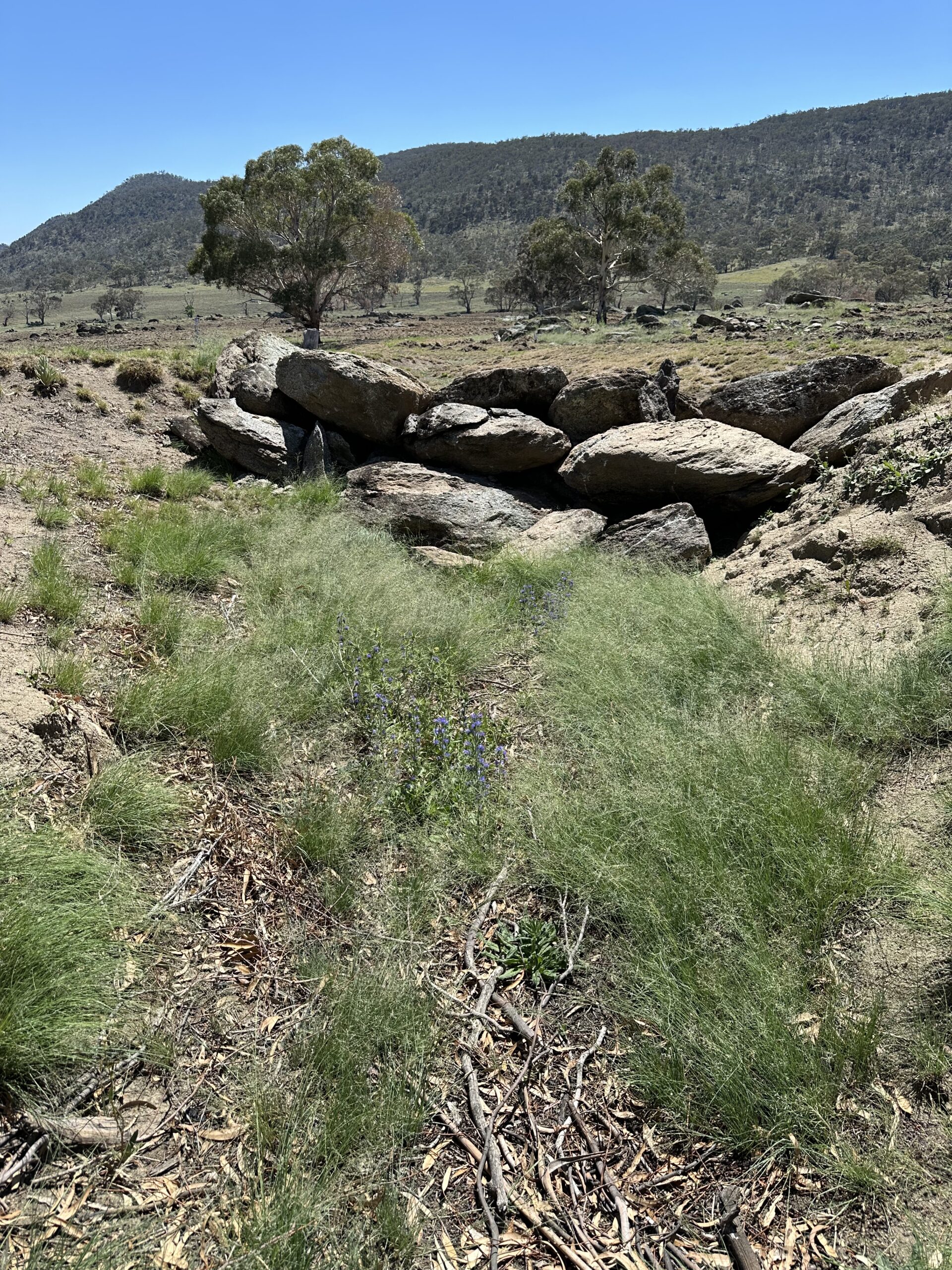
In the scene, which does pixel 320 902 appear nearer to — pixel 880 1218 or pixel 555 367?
pixel 880 1218

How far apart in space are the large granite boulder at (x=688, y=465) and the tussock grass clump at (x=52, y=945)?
281 inches

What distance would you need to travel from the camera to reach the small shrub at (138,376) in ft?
40.8

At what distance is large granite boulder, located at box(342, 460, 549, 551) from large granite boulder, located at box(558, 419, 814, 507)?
918mm

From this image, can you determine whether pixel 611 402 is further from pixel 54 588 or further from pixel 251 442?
pixel 54 588

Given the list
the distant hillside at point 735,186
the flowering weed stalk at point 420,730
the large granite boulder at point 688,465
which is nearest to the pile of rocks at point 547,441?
the large granite boulder at point 688,465

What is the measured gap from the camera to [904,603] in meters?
5.66

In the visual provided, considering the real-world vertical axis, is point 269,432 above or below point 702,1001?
above

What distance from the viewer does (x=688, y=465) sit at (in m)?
8.58

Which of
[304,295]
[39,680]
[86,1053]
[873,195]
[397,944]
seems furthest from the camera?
[873,195]

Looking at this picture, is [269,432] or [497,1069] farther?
[269,432]

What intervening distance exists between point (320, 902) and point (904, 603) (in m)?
4.57

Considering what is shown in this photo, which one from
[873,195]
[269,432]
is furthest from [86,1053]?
[873,195]

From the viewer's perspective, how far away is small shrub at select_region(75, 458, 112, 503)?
8.63m

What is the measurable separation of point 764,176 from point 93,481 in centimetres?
14572
